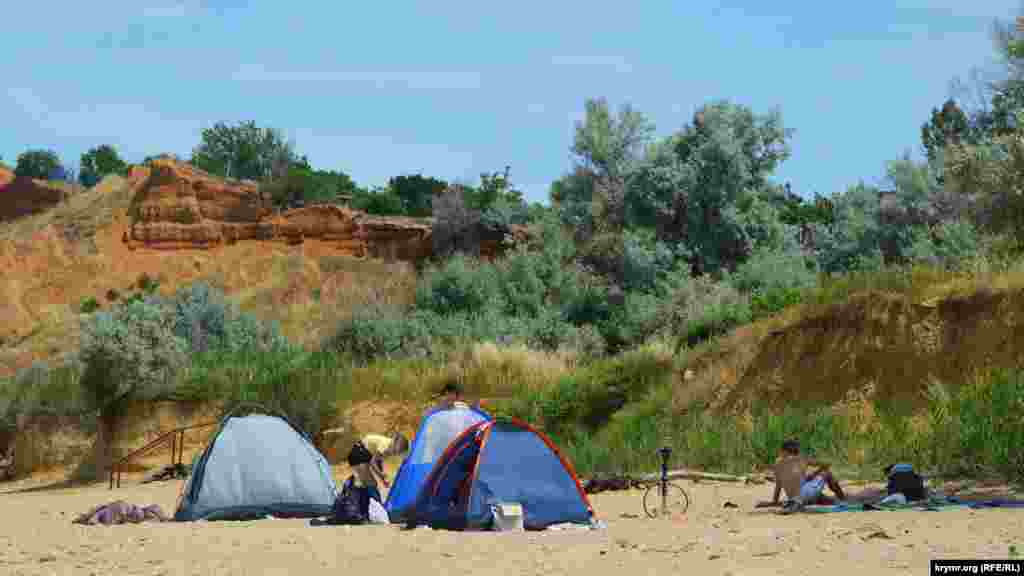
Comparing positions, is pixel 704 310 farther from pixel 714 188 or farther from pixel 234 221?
pixel 234 221

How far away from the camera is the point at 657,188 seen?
47938 millimetres

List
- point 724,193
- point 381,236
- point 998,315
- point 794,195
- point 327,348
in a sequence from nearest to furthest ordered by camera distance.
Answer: point 998,315
point 327,348
point 724,193
point 381,236
point 794,195

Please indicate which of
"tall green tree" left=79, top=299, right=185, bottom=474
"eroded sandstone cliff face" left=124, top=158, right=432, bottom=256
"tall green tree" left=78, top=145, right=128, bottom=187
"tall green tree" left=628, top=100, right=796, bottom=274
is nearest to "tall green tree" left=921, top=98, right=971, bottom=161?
"tall green tree" left=628, top=100, right=796, bottom=274

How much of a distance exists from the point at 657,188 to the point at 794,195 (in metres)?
28.1

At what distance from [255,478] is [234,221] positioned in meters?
47.0

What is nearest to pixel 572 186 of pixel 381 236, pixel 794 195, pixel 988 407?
pixel 381 236

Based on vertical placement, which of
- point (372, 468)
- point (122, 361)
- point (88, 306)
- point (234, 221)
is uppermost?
point (234, 221)

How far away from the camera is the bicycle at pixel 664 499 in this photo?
1736 cm

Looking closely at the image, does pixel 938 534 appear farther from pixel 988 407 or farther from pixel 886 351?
pixel 886 351

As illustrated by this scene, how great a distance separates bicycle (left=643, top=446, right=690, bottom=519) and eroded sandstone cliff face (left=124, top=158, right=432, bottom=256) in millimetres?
41475

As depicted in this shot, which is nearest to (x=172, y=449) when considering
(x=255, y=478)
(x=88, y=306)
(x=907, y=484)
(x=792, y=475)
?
(x=255, y=478)

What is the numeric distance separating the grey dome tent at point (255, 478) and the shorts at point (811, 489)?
628 cm

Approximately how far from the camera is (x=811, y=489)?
56.0ft

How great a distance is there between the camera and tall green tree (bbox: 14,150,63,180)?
9031cm
